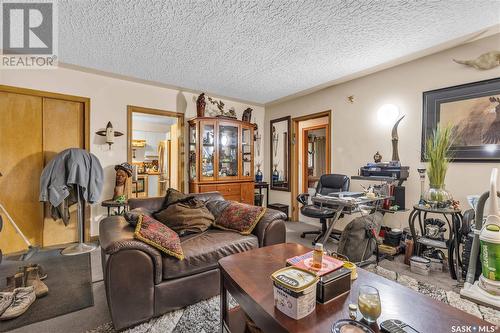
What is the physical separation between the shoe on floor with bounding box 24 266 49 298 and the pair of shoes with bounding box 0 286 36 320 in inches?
1.8

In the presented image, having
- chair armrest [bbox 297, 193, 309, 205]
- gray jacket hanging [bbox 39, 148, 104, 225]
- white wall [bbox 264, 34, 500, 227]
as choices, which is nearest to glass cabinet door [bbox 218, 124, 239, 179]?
chair armrest [bbox 297, 193, 309, 205]

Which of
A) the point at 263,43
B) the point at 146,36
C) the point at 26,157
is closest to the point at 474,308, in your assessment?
the point at 263,43

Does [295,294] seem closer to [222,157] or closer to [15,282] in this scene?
[15,282]

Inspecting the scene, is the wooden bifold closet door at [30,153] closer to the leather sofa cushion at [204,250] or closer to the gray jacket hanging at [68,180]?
the gray jacket hanging at [68,180]

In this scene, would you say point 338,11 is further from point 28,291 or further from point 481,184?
point 28,291

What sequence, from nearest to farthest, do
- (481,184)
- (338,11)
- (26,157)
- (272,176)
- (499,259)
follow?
(499,259), (338,11), (481,184), (26,157), (272,176)

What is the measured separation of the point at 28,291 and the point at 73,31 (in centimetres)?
234

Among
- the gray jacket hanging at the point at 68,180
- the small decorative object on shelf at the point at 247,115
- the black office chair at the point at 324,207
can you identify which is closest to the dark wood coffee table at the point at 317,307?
the black office chair at the point at 324,207

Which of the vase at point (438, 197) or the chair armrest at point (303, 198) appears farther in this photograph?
the chair armrest at point (303, 198)

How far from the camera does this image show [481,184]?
7.90 feet

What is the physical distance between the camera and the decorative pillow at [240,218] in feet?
7.41

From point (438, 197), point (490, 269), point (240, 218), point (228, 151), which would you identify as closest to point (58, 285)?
point (240, 218)

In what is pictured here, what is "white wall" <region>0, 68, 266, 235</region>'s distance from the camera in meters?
2.92

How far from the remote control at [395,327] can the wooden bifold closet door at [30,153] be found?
12.4ft
